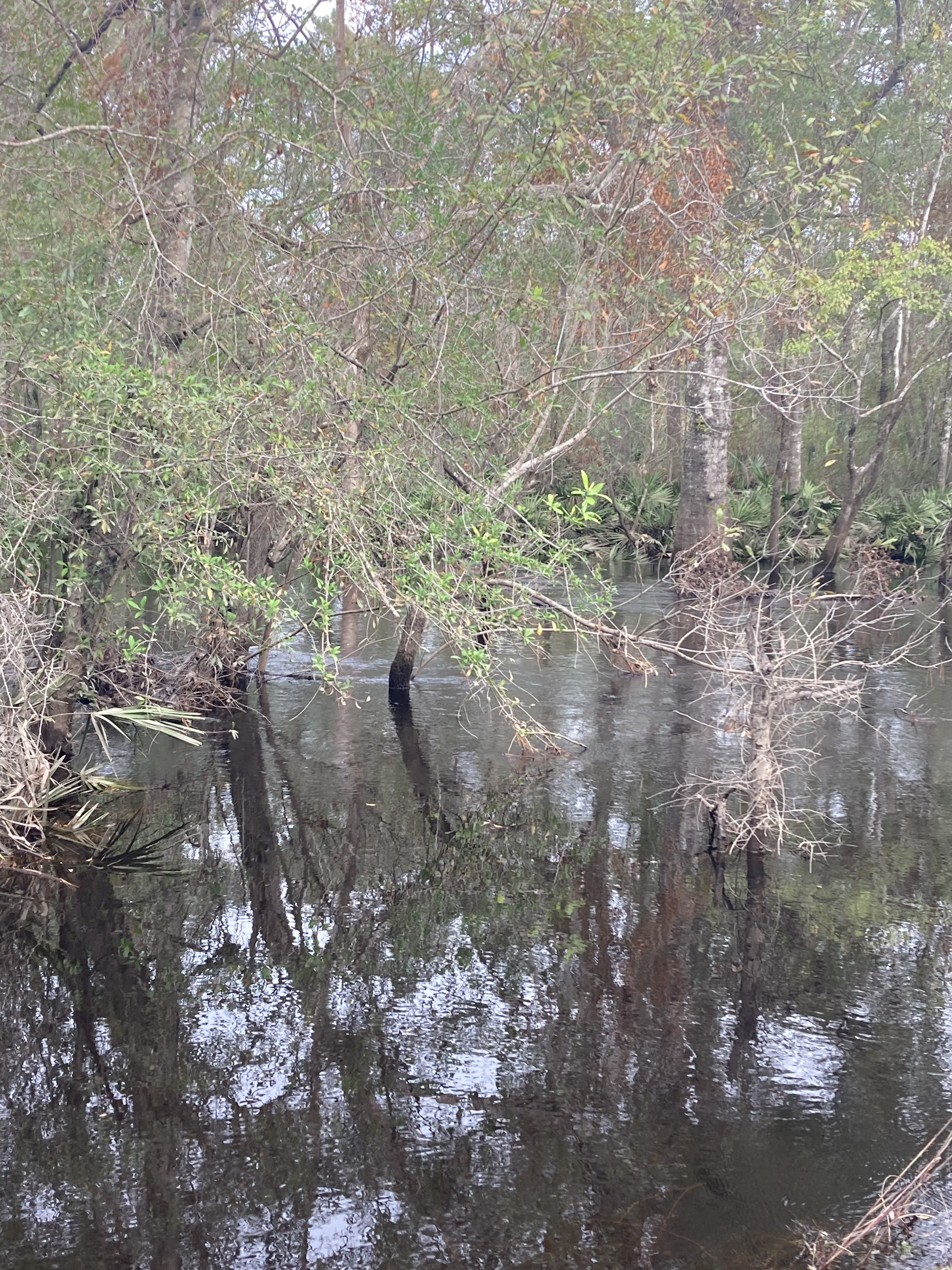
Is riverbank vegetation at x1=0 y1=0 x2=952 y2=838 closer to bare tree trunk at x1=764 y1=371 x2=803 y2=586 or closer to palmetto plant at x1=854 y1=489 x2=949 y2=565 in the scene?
bare tree trunk at x1=764 y1=371 x2=803 y2=586

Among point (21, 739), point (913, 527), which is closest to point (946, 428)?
point (913, 527)

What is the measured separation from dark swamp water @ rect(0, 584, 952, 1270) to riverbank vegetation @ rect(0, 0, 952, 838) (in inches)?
46.4

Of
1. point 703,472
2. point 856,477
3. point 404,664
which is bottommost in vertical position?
point 404,664

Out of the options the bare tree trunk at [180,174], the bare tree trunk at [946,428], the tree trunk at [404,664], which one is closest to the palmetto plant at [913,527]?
the bare tree trunk at [946,428]

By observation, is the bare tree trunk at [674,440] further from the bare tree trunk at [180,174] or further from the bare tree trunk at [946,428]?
the bare tree trunk at [180,174]

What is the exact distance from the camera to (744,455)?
32.3 meters

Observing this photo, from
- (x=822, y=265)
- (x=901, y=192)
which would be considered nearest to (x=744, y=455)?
(x=822, y=265)

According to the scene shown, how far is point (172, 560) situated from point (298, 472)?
3.67 feet

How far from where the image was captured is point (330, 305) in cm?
948

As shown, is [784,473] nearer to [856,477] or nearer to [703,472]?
[856,477]

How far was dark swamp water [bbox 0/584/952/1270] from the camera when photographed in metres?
3.88

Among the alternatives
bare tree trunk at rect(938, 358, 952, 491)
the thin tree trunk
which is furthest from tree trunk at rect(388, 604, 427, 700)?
bare tree trunk at rect(938, 358, 952, 491)

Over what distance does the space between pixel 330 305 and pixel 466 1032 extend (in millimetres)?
6278

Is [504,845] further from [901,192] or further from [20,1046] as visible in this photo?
[901,192]
